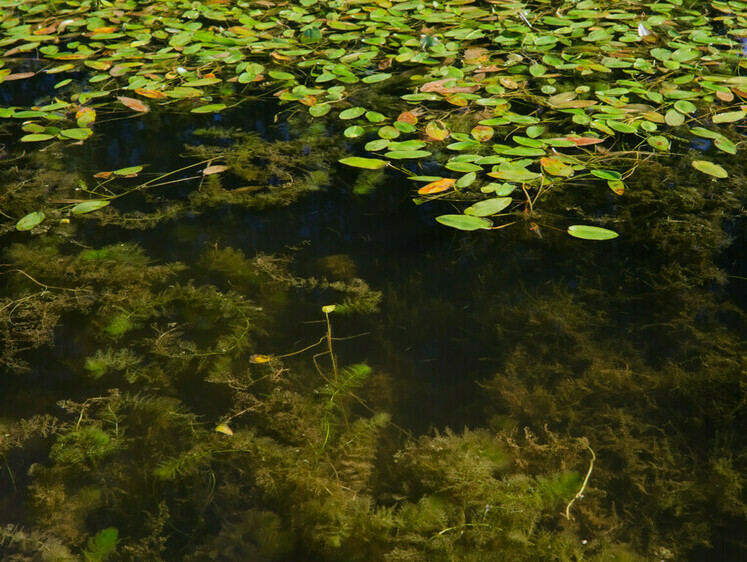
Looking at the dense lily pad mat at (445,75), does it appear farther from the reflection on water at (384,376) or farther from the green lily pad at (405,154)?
the reflection on water at (384,376)

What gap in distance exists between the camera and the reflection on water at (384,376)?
1254 millimetres

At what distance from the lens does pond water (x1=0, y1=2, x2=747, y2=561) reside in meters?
1.24

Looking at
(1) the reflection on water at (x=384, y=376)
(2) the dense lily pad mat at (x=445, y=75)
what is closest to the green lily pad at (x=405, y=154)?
(2) the dense lily pad mat at (x=445, y=75)

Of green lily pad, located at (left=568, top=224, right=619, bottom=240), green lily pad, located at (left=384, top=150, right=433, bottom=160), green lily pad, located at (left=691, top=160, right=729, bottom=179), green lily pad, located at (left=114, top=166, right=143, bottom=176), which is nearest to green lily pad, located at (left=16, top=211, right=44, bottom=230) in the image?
green lily pad, located at (left=114, top=166, right=143, bottom=176)

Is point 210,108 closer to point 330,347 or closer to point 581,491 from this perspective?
point 330,347

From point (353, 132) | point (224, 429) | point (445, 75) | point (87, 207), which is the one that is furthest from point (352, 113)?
point (224, 429)

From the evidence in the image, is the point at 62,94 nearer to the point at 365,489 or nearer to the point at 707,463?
the point at 365,489

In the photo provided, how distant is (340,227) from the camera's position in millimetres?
1971

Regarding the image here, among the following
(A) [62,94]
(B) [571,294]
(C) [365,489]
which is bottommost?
(C) [365,489]

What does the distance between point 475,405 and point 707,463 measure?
490mm

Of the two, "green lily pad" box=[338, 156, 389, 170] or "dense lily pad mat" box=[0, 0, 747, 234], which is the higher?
"dense lily pad mat" box=[0, 0, 747, 234]

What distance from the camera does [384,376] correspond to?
1.52 metres

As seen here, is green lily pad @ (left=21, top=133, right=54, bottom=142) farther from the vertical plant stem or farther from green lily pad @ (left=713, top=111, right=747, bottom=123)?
green lily pad @ (left=713, top=111, right=747, bottom=123)

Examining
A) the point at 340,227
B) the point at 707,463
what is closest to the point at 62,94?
the point at 340,227
